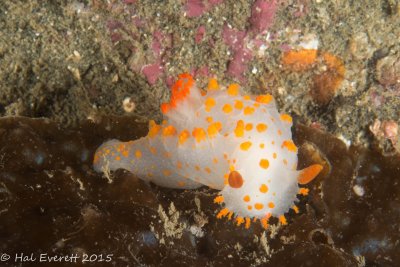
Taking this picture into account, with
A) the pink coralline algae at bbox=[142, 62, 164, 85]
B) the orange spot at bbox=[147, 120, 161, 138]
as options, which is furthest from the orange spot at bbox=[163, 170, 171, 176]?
the pink coralline algae at bbox=[142, 62, 164, 85]

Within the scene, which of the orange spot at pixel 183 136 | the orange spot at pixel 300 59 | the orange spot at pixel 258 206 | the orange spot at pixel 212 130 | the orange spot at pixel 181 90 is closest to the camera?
the orange spot at pixel 258 206

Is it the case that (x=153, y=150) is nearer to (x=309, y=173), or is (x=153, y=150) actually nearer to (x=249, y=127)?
(x=249, y=127)

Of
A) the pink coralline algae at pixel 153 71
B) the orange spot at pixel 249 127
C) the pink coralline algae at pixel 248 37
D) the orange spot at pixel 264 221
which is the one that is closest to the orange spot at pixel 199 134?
the orange spot at pixel 249 127

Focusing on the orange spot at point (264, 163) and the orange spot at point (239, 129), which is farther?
the orange spot at point (239, 129)

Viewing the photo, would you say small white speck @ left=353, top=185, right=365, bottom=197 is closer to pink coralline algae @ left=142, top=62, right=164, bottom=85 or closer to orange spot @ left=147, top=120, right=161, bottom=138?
orange spot @ left=147, top=120, right=161, bottom=138

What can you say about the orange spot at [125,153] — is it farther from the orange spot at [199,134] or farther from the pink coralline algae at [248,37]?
the pink coralline algae at [248,37]

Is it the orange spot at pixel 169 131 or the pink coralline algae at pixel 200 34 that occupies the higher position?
the pink coralline algae at pixel 200 34

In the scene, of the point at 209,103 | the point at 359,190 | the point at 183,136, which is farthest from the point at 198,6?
the point at 359,190
